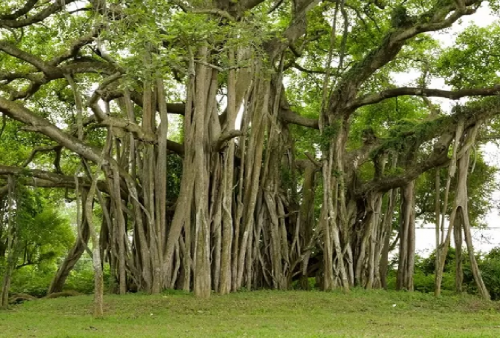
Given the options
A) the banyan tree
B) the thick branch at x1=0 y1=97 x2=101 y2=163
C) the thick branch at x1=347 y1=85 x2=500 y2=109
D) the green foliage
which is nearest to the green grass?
the banyan tree

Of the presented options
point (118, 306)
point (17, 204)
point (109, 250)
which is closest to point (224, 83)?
point (109, 250)

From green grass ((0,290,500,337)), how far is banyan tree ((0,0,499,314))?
0.98 meters

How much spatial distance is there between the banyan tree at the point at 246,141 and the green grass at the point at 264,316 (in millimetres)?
984

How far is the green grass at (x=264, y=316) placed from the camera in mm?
7477

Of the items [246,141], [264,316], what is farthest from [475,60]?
[264,316]

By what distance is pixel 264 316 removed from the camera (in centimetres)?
914

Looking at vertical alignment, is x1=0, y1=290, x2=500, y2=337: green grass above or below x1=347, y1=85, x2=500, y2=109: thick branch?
below

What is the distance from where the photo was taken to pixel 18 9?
11711mm

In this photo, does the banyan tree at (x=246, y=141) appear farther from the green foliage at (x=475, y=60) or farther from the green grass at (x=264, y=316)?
the green grass at (x=264, y=316)

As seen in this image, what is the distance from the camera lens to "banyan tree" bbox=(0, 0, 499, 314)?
11219 mm

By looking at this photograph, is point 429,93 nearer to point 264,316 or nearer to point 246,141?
point 246,141

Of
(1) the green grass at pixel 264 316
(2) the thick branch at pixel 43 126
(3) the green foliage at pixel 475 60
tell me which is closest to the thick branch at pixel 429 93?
(3) the green foliage at pixel 475 60

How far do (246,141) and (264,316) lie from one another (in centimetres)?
490

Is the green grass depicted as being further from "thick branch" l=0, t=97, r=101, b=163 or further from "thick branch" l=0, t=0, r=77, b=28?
"thick branch" l=0, t=0, r=77, b=28
